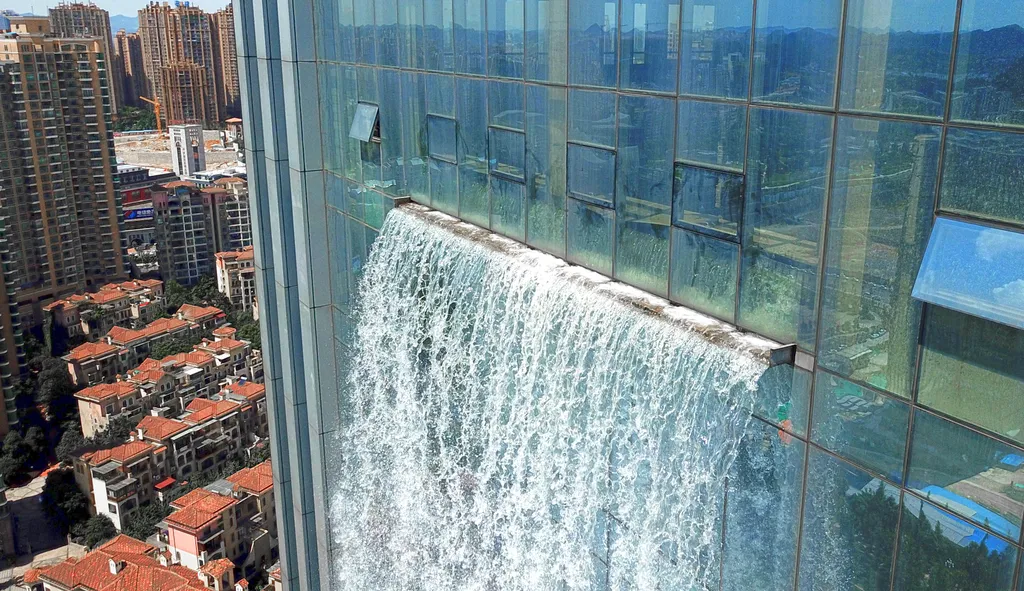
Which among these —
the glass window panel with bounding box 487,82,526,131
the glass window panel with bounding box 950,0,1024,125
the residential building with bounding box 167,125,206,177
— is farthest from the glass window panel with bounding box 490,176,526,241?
the residential building with bounding box 167,125,206,177

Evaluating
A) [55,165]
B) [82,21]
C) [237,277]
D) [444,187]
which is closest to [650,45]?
[444,187]

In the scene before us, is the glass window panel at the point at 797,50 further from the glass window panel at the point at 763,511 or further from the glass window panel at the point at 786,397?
the glass window panel at the point at 763,511

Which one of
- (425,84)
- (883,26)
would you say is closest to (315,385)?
(425,84)

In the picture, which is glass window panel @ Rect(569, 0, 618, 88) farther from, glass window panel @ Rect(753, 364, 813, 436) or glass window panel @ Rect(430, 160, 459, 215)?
glass window panel @ Rect(753, 364, 813, 436)

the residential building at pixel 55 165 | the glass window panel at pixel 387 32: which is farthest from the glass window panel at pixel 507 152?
the residential building at pixel 55 165

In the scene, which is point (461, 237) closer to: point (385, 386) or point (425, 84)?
point (425, 84)

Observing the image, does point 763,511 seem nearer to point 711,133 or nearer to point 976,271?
point 976,271
